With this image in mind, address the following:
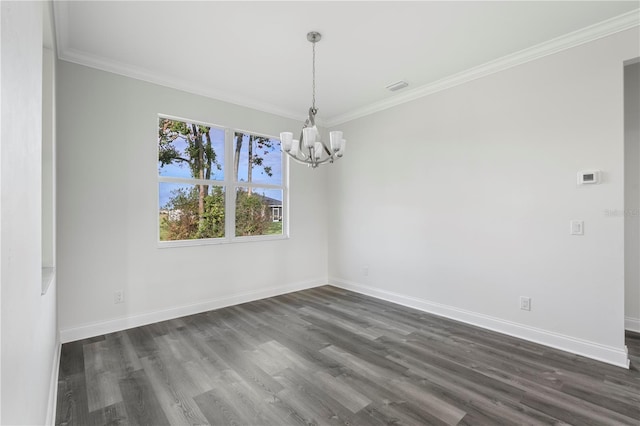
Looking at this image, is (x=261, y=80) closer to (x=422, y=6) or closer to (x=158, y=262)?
(x=422, y=6)

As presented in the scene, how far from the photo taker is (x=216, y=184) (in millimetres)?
3951

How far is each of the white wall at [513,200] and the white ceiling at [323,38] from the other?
0.30m

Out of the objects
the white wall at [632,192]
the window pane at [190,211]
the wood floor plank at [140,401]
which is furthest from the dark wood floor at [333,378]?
the window pane at [190,211]

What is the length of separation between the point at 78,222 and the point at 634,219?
5.65 meters

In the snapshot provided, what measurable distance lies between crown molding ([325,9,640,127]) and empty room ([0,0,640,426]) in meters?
0.02

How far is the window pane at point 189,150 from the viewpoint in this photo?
11.7ft

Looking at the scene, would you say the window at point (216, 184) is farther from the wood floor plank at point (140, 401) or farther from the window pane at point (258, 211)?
the wood floor plank at point (140, 401)

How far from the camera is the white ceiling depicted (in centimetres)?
234

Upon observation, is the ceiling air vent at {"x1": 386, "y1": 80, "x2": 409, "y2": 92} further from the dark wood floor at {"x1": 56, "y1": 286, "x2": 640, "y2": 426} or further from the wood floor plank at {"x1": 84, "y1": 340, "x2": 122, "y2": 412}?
the wood floor plank at {"x1": 84, "y1": 340, "x2": 122, "y2": 412}

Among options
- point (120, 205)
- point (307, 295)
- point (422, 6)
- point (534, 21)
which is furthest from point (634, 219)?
point (120, 205)

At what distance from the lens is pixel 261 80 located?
3.56m

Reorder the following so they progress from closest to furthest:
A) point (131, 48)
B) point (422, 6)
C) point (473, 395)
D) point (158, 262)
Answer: point (473, 395), point (422, 6), point (131, 48), point (158, 262)

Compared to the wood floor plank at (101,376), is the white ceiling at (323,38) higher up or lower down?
higher up

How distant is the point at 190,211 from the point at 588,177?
413 cm
